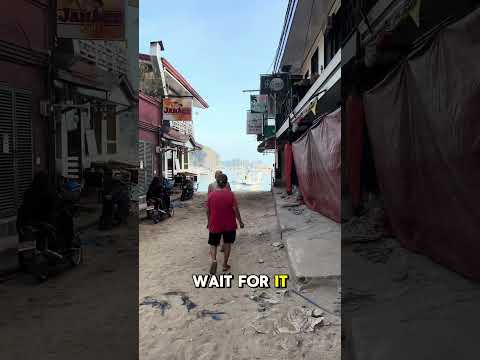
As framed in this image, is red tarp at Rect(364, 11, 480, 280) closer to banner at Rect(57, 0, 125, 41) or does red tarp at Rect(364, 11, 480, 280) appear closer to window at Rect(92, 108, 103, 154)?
banner at Rect(57, 0, 125, 41)

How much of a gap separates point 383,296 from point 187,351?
Answer: 2.03 meters

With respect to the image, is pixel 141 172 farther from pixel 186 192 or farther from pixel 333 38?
pixel 333 38

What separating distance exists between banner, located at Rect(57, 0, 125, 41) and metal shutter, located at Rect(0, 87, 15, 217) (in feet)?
6.72

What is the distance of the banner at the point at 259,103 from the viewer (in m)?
28.4

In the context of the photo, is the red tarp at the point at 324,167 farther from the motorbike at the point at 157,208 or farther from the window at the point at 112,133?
the window at the point at 112,133

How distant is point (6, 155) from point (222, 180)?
5224mm

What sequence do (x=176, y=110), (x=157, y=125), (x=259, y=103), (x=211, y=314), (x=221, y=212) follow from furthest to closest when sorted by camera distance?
1. (x=259, y=103)
2. (x=176, y=110)
3. (x=157, y=125)
4. (x=221, y=212)
5. (x=211, y=314)

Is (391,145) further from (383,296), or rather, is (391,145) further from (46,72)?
(46,72)

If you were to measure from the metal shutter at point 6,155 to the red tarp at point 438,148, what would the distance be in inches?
300

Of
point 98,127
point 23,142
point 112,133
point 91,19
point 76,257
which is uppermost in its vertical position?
point 91,19

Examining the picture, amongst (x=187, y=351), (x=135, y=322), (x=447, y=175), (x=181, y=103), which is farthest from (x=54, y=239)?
(x=181, y=103)

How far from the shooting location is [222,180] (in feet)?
20.8

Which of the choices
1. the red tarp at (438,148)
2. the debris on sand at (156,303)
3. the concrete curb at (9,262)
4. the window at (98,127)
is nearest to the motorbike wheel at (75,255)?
the concrete curb at (9,262)

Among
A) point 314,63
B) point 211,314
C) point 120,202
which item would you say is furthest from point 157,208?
point 314,63
